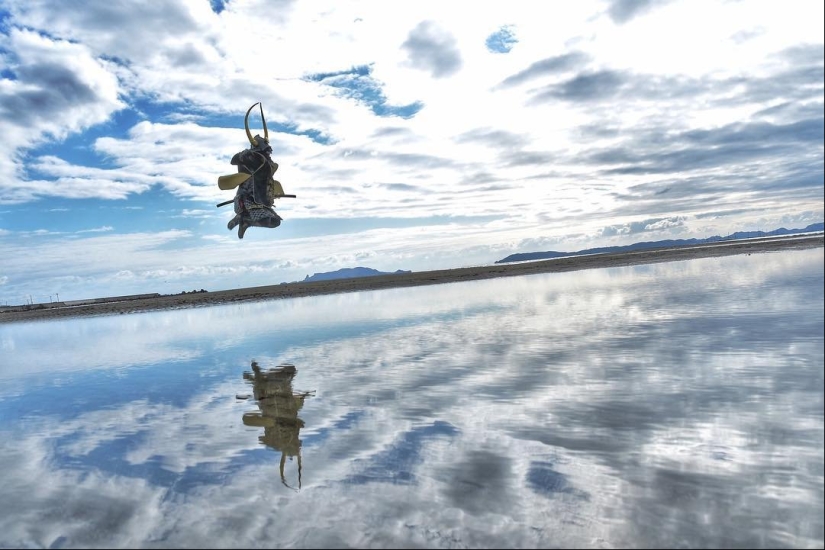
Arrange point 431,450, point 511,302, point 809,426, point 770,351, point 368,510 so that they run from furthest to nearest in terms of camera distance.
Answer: point 511,302
point 770,351
point 431,450
point 809,426
point 368,510

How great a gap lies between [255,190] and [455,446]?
23.3m

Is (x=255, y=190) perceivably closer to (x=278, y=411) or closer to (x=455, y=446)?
(x=278, y=411)

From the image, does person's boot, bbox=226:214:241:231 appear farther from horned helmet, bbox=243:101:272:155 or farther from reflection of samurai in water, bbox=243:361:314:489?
reflection of samurai in water, bbox=243:361:314:489

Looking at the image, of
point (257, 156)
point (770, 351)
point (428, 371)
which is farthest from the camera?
point (257, 156)

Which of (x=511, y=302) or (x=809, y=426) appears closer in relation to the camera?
(x=809, y=426)

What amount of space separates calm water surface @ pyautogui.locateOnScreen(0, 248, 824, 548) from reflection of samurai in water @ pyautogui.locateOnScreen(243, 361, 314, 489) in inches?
2.8

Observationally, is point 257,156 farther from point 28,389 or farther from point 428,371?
point 428,371

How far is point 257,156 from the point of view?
28562 mm

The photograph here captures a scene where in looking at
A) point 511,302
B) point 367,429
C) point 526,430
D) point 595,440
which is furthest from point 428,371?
point 511,302

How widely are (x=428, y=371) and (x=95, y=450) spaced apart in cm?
810

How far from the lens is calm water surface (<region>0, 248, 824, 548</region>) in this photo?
591 cm

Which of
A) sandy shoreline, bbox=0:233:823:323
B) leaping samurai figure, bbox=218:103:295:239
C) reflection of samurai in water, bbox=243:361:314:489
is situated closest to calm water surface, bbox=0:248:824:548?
reflection of samurai in water, bbox=243:361:314:489

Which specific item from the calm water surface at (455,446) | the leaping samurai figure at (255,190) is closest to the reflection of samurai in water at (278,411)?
the calm water surface at (455,446)

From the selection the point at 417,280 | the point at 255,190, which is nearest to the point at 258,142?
the point at 255,190
